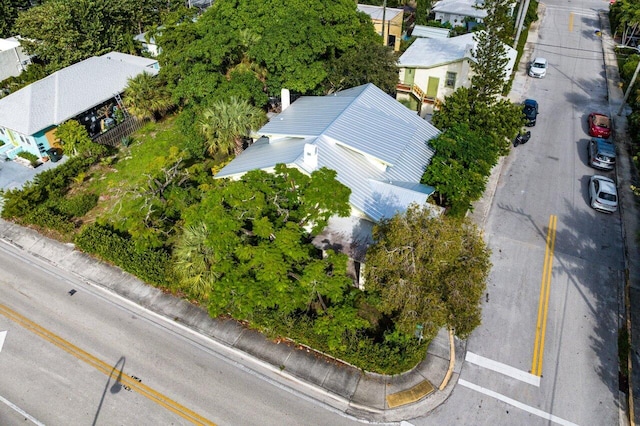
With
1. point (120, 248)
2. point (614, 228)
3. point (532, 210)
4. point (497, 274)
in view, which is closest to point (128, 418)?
point (120, 248)

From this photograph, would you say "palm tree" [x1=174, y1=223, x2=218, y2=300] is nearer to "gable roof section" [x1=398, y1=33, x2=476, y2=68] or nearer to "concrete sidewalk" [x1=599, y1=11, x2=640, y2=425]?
"concrete sidewalk" [x1=599, y1=11, x2=640, y2=425]

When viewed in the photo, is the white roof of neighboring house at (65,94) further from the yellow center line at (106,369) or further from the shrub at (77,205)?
the yellow center line at (106,369)

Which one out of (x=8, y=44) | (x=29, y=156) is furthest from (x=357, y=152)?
(x=8, y=44)

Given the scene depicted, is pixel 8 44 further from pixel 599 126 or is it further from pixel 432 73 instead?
pixel 599 126

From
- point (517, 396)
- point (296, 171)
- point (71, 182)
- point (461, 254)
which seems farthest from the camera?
point (71, 182)

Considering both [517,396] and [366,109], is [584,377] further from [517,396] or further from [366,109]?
[366,109]
